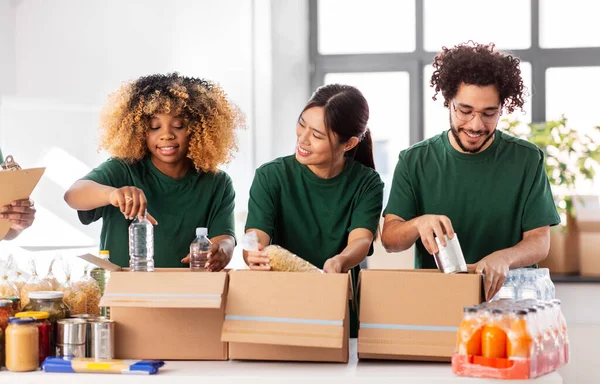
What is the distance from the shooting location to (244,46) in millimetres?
4742

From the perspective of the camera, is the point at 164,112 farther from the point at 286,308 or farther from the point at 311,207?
the point at 286,308

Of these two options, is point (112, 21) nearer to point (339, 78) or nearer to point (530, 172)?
point (339, 78)

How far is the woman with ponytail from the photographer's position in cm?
237

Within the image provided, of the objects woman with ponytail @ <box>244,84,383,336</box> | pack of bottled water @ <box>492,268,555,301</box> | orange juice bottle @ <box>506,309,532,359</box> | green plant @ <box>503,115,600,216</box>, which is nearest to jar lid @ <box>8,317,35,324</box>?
woman with ponytail @ <box>244,84,383,336</box>

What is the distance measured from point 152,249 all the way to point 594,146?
3.52 m

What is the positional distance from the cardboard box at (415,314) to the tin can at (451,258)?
1.7 inches

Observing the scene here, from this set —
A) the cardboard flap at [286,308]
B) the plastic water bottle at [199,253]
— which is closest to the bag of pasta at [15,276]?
the plastic water bottle at [199,253]

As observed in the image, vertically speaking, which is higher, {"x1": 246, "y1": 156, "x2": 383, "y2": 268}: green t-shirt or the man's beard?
the man's beard

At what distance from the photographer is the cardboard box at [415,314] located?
6.12ft

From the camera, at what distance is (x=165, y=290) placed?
1.88m

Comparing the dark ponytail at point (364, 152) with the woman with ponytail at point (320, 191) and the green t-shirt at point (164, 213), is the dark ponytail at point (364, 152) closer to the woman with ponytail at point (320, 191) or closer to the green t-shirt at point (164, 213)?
the woman with ponytail at point (320, 191)

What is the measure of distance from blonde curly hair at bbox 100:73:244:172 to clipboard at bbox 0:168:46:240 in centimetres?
36

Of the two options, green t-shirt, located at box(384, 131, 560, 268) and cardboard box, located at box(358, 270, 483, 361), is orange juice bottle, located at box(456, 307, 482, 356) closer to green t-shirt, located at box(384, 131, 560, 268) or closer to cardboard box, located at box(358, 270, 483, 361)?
cardboard box, located at box(358, 270, 483, 361)

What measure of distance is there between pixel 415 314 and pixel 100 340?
2.45 ft
